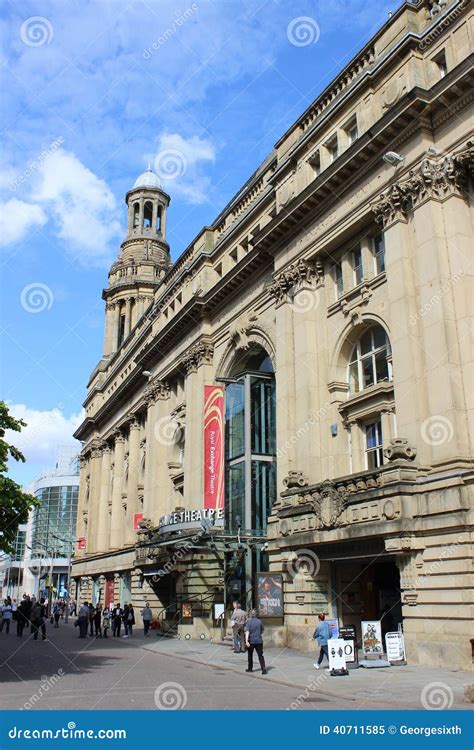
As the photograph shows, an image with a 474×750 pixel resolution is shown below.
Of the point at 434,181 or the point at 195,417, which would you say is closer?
the point at 434,181

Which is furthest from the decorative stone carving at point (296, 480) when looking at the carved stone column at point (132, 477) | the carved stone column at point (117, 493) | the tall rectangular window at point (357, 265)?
the carved stone column at point (117, 493)

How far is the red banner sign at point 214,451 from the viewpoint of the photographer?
3516 centimetres

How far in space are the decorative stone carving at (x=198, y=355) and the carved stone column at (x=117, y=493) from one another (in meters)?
22.5

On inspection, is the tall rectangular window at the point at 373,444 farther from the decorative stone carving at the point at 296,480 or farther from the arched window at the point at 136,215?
the arched window at the point at 136,215

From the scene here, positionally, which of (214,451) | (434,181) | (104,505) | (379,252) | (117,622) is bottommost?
(117,622)

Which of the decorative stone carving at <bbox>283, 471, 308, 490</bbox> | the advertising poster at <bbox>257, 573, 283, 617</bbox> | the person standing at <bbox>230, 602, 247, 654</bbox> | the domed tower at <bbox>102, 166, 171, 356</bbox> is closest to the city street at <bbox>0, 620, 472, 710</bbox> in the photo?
the person standing at <bbox>230, 602, 247, 654</bbox>

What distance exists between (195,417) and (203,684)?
2430 centimetres

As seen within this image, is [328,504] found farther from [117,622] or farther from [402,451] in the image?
[117,622]

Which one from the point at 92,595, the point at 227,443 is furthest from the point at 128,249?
the point at 227,443

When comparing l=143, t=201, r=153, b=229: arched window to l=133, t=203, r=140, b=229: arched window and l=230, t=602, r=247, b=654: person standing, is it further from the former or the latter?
l=230, t=602, r=247, b=654: person standing

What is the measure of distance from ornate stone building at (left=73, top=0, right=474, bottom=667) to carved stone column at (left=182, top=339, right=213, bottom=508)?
121 millimetres

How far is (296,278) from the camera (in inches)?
1216

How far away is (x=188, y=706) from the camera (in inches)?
507

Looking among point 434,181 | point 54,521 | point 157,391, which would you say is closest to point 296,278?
point 434,181
